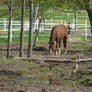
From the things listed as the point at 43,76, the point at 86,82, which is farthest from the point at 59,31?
the point at 86,82

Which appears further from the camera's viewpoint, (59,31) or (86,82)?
(59,31)

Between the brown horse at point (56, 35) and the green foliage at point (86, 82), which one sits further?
the brown horse at point (56, 35)

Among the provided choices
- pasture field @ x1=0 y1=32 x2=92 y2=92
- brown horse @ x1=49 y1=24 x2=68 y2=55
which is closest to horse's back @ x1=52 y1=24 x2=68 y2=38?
brown horse @ x1=49 y1=24 x2=68 y2=55

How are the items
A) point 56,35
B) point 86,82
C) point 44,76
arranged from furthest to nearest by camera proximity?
point 56,35, point 44,76, point 86,82

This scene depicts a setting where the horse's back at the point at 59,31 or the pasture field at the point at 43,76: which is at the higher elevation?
the horse's back at the point at 59,31

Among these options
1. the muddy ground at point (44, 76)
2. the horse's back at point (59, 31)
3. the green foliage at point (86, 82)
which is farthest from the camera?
the horse's back at point (59, 31)

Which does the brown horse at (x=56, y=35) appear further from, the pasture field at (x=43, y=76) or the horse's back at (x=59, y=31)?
the pasture field at (x=43, y=76)

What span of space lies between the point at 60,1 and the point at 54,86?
532 inches

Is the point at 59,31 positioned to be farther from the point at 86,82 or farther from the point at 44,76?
the point at 86,82

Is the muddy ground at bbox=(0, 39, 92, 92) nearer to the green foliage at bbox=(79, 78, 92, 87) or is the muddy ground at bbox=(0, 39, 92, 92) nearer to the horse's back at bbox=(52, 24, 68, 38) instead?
the green foliage at bbox=(79, 78, 92, 87)

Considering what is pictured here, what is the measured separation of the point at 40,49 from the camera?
22750 millimetres

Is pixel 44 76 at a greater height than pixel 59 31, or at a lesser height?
lesser

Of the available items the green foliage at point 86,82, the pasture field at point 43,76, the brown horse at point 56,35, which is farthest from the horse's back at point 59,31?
the green foliage at point 86,82

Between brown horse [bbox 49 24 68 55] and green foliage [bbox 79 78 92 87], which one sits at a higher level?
brown horse [bbox 49 24 68 55]
